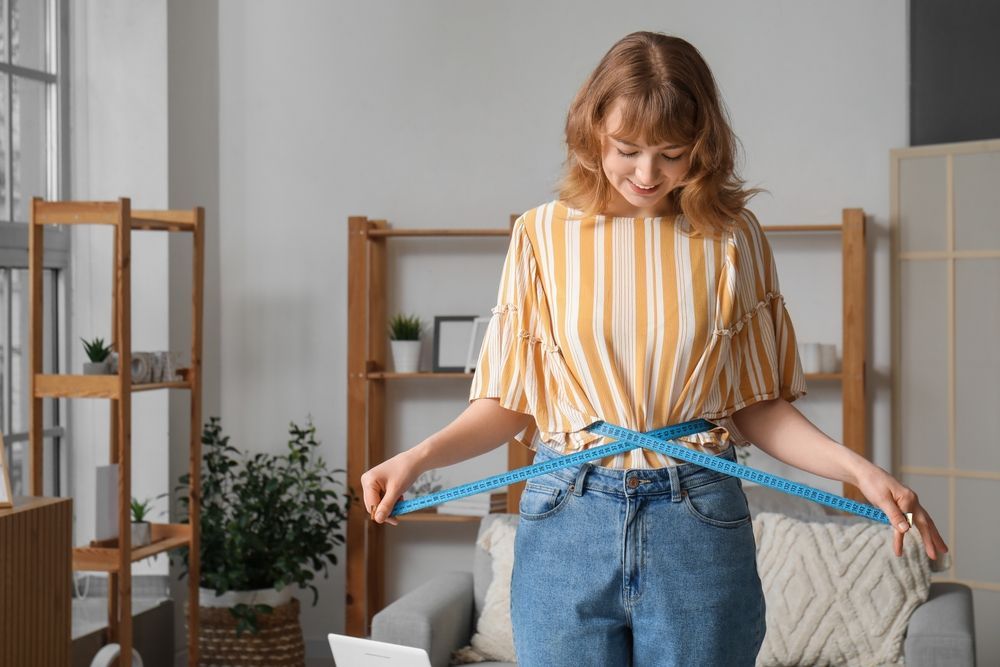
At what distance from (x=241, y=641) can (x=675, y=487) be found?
3.05m

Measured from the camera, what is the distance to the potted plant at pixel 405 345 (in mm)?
4152

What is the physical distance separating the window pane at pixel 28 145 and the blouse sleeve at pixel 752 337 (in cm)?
312

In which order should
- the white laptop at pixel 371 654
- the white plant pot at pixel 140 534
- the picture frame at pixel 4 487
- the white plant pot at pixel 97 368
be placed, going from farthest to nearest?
the white plant pot at pixel 140 534 → the white plant pot at pixel 97 368 → the picture frame at pixel 4 487 → the white laptop at pixel 371 654

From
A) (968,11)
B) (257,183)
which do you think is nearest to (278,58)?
(257,183)

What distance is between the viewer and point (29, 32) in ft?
12.7

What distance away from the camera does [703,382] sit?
123cm

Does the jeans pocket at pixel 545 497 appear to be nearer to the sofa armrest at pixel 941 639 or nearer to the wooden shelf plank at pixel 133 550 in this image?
the sofa armrest at pixel 941 639

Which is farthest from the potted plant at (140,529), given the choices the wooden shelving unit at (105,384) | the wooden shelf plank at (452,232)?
the wooden shelf plank at (452,232)

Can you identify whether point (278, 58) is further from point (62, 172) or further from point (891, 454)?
point (891, 454)

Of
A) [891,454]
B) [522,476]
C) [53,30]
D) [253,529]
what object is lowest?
[253,529]

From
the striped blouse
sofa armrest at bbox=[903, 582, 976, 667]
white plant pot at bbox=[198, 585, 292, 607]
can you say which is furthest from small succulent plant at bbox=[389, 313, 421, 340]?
the striped blouse

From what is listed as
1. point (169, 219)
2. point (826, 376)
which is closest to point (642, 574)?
point (169, 219)

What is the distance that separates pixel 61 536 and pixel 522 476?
196 cm

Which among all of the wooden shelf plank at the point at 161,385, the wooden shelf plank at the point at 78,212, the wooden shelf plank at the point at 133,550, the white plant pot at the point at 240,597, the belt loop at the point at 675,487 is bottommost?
the white plant pot at the point at 240,597
